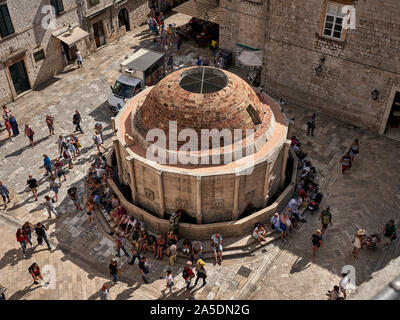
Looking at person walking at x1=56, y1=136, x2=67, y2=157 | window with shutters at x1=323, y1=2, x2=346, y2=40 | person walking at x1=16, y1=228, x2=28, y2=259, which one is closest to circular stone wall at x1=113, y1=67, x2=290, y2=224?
person walking at x1=56, y1=136, x2=67, y2=157

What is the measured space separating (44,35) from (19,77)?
3569mm

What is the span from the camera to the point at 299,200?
925 inches

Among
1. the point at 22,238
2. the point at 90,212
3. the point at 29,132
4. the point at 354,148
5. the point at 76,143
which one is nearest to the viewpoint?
the point at 22,238

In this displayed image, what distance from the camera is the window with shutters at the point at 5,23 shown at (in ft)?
95.0

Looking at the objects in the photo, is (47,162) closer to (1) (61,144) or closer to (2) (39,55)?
(1) (61,144)

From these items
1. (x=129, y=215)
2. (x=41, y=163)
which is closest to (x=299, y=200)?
(x=129, y=215)

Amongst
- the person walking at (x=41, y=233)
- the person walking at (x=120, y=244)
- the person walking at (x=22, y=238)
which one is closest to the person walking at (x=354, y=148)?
the person walking at (x=120, y=244)

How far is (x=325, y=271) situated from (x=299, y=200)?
13.4 ft

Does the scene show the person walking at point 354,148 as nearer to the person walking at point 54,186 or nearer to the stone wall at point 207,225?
the stone wall at point 207,225

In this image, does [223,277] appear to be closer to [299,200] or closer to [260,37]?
[299,200]

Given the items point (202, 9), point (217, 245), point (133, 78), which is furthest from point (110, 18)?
point (217, 245)

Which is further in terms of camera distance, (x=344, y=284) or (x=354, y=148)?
(x=354, y=148)

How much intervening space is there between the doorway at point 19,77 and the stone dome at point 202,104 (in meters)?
13.3

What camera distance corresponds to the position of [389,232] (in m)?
21.3
